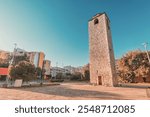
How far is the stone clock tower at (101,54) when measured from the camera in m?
16.7

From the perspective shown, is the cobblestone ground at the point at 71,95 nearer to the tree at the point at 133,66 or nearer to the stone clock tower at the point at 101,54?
the stone clock tower at the point at 101,54

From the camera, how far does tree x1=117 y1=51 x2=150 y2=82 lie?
25.4 metres

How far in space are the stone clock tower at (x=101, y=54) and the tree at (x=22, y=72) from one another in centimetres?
1043

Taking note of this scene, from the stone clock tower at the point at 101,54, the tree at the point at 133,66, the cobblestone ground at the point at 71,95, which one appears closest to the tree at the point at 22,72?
the cobblestone ground at the point at 71,95

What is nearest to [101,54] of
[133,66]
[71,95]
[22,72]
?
[71,95]

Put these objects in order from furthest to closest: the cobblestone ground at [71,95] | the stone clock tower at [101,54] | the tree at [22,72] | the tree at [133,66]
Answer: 1. the tree at [133,66]
2. the stone clock tower at [101,54]
3. the tree at [22,72]
4. the cobblestone ground at [71,95]

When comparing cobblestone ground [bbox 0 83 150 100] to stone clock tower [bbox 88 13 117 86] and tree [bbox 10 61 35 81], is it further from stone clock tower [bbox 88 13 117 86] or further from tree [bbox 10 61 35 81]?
stone clock tower [bbox 88 13 117 86]

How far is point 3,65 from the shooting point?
37.6 metres

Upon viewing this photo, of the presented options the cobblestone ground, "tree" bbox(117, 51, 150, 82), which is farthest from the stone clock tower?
"tree" bbox(117, 51, 150, 82)

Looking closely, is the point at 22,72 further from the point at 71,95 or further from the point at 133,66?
the point at 133,66

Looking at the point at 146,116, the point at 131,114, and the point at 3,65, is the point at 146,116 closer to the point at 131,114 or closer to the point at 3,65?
the point at 131,114

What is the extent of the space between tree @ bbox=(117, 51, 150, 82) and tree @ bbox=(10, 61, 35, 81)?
2350cm

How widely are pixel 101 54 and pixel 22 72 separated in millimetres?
13131

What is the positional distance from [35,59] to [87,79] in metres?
27.7
